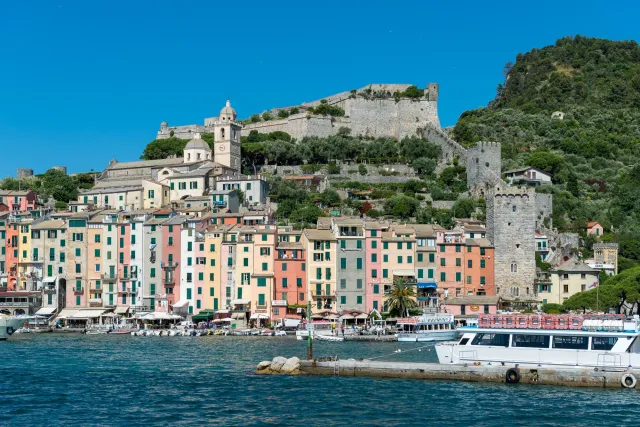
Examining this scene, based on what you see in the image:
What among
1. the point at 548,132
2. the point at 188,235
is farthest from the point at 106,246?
the point at 548,132

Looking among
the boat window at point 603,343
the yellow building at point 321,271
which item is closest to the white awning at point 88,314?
the yellow building at point 321,271

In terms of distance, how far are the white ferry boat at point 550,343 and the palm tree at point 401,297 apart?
28.8 meters

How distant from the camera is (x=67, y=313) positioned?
80.0m

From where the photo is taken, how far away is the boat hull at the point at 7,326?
68.8 meters

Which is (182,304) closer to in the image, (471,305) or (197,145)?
(471,305)

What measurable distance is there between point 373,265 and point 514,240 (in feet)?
38.3

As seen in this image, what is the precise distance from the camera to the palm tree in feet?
244

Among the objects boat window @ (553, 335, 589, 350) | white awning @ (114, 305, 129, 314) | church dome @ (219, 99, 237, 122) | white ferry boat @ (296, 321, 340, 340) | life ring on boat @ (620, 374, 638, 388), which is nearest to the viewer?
life ring on boat @ (620, 374, 638, 388)

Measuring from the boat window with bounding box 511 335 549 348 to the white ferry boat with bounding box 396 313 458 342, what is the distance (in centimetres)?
2224

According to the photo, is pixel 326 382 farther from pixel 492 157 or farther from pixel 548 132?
pixel 548 132

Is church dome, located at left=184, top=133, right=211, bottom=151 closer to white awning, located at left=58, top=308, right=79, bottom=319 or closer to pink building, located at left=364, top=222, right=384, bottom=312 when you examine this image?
white awning, located at left=58, top=308, right=79, bottom=319

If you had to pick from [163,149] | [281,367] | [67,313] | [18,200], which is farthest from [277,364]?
[163,149]

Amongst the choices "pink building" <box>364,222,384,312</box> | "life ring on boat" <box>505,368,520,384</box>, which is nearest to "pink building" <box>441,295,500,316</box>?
"pink building" <box>364,222,384,312</box>

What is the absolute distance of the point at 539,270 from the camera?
8012 cm
